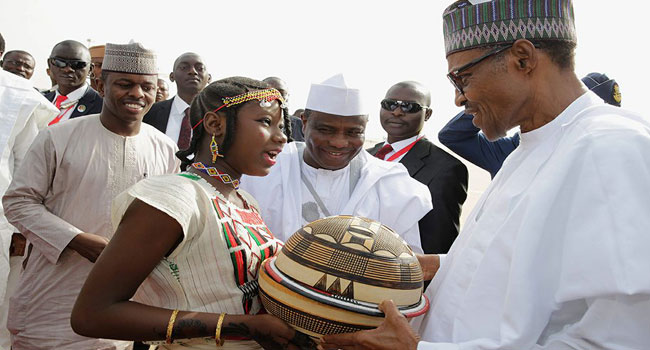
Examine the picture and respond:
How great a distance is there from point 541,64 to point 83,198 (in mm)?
2913

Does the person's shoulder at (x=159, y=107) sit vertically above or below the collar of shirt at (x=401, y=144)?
above

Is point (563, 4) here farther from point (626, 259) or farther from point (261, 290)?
point (261, 290)

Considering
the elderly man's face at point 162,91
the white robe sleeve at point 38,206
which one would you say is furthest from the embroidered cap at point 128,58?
the elderly man's face at point 162,91

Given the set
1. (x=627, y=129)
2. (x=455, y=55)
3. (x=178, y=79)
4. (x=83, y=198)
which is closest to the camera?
(x=627, y=129)

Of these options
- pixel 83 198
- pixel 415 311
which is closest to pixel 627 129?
pixel 415 311

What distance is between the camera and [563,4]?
2.09 metres

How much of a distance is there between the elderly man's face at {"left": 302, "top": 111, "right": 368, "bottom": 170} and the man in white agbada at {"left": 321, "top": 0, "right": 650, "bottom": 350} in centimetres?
150

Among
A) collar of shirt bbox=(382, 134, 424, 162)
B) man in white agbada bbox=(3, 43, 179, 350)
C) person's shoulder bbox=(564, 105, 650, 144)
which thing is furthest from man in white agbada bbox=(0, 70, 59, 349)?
person's shoulder bbox=(564, 105, 650, 144)

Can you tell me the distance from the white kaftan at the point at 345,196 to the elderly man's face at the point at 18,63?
6.28 metres

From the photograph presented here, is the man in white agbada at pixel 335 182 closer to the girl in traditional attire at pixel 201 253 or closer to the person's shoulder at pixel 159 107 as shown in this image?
the girl in traditional attire at pixel 201 253

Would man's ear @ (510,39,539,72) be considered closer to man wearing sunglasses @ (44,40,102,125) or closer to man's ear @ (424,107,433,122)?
man's ear @ (424,107,433,122)

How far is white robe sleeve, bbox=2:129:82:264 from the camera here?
126 inches

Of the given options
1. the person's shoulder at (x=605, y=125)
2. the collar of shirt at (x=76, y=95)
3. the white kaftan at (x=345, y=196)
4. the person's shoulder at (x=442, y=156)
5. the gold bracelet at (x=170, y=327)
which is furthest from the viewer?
the collar of shirt at (x=76, y=95)

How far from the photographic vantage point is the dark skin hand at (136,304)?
1.92 meters
